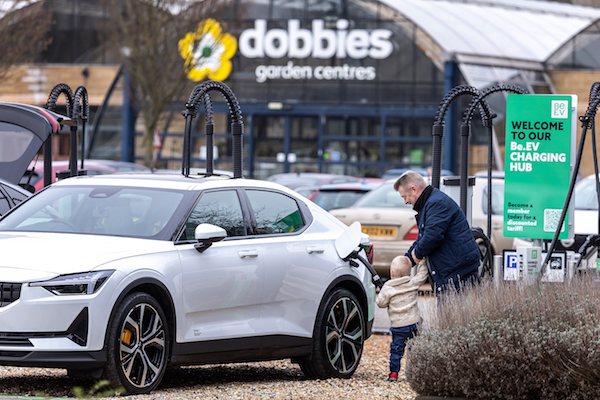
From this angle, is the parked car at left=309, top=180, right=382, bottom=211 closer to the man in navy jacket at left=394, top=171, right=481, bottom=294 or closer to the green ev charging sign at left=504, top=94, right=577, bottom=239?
the green ev charging sign at left=504, top=94, right=577, bottom=239

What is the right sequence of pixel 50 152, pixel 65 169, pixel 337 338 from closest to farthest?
pixel 337 338, pixel 50 152, pixel 65 169

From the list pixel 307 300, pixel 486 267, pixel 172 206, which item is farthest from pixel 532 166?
pixel 172 206

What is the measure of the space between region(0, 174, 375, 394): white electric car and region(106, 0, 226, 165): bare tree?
24.5 m

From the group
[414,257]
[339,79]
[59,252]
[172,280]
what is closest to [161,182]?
[172,280]

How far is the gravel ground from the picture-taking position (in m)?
6.97

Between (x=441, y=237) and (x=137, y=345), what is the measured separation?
2.65 m

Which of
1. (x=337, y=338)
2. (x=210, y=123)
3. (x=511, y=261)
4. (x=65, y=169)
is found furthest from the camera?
(x=65, y=169)

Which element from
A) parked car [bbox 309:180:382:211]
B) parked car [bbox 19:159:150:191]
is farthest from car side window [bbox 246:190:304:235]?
parked car [bbox 309:180:382:211]

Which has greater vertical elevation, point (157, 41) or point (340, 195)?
point (157, 41)

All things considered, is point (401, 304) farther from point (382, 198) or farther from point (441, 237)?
point (382, 198)

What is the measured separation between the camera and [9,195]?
10.7 meters

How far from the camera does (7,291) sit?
6410 millimetres

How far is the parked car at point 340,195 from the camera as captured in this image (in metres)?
16.9

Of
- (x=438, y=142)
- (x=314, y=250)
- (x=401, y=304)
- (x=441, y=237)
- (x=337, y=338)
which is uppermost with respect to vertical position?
(x=438, y=142)
